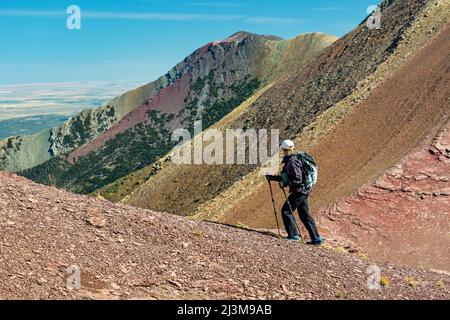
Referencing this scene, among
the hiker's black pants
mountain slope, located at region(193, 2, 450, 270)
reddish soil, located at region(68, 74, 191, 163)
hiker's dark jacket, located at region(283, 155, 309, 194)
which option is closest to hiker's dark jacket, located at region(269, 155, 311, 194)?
hiker's dark jacket, located at region(283, 155, 309, 194)

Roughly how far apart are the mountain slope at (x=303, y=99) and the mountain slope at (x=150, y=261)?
2956 centimetres

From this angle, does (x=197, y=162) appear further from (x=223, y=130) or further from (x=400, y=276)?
(x=400, y=276)

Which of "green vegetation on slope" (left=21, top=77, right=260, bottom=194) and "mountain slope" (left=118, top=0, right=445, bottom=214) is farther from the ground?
"mountain slope" (left=118, top=0, right=445, bottom=214)

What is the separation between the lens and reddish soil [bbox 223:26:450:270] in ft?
75.8

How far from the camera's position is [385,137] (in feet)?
95.3

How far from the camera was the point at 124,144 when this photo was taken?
580 feet

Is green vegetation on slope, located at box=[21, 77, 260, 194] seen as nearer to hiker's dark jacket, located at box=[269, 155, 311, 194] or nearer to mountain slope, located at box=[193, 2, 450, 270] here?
mountain slope, located at box=[193, 2, 450, 270]

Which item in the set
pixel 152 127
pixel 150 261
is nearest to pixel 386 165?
pixel 150 261

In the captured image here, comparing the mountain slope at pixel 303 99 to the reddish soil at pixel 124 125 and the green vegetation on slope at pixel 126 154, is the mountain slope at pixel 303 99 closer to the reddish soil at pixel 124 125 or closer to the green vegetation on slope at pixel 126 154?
the green vegetation on slope at pixel 126 154

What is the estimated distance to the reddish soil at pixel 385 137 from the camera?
2311 cm

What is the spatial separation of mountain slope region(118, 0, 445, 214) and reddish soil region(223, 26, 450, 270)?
22.5 ft

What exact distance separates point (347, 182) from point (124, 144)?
516 feet

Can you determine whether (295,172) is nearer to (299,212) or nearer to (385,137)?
(299,212)

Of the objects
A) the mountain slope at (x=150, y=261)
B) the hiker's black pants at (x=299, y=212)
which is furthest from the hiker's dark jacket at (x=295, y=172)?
the mountain slope at (x=150, y=261)
